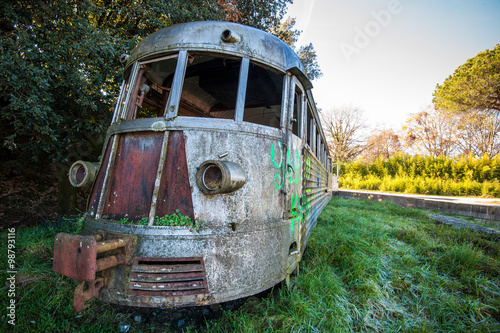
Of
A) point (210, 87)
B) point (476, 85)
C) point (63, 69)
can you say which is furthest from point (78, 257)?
point (476, 85)

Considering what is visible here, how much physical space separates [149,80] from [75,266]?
2427 millimetres

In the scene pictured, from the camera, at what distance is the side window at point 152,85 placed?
2.80m

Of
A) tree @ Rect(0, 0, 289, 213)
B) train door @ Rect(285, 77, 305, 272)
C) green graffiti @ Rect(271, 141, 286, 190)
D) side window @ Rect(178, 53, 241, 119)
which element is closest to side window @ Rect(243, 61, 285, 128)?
side window @ Rect(178, 53, 241, 119)

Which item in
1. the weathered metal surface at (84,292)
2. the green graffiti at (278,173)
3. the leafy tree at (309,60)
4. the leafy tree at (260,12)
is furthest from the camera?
the leafy tree at (309,60)

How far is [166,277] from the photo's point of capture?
6.30ft

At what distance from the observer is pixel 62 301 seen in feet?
8.51

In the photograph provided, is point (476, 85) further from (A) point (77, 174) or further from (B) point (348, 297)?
(A) point (77, 174)

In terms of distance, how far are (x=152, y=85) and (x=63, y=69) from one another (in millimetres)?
2319

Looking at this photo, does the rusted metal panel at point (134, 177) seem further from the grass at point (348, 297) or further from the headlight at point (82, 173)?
the grass at point (348, 297)

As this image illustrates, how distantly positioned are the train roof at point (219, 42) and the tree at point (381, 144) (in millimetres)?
32767

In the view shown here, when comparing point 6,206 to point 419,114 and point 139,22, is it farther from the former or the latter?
point 419,114

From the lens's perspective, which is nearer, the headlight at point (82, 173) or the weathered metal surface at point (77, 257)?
the weathered metal surface at point (77, 257)

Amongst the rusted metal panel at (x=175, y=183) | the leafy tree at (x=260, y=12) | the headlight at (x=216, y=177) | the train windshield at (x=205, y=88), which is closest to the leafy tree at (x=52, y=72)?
the train windshield at (x=205, y=88)

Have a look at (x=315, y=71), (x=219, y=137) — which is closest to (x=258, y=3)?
(x=315, y=71)
